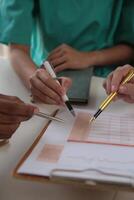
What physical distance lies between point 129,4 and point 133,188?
0.74 meters

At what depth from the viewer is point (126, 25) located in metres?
1.04

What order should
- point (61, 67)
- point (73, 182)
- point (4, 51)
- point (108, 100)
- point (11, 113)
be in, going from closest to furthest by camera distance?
1. point (73, 182)
2. point (11, 113)
3. point (108, 100)
4. point (61, 67)
5. point (4, 51)

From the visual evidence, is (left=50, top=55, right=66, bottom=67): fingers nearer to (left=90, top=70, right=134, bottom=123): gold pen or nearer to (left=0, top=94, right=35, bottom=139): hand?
(left=90, top=70, right=134, bottom=123): gold pen

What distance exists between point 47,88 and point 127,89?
6.7 inches

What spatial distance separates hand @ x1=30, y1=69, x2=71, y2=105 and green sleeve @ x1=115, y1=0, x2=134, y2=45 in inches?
15.9

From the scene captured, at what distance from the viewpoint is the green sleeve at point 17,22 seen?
0.95 metres

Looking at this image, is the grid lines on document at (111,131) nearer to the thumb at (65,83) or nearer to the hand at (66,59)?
the thumb at (65,83)

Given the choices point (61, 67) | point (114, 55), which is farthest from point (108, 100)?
point (114, 55)

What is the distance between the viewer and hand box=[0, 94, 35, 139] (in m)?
0.52

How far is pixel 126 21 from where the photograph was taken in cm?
104

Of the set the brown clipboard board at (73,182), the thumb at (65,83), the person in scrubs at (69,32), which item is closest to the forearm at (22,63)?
the person in scrubs at (69,32)

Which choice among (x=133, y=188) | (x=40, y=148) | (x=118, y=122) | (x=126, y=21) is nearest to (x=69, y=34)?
(x=126, y=21)

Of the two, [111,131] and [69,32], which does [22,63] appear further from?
[111,131]

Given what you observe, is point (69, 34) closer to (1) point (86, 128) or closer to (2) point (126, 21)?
(2) point (126, 21)
